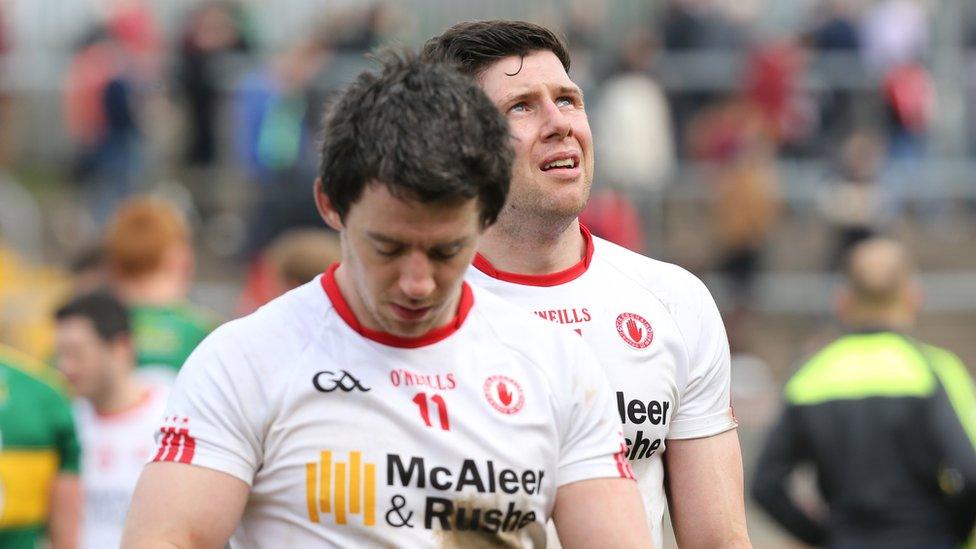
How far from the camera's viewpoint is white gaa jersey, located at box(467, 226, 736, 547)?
4211 mm

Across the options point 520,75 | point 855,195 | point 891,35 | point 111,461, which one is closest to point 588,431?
point 520,75

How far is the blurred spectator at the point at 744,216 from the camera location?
639 inches

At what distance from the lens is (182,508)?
338 cm

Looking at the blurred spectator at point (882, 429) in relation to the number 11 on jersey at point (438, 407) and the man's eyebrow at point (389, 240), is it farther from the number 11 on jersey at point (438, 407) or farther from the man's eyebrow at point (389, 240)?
the man's eyebrow at point (389, 240)

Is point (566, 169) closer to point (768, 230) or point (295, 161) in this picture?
point (295, 161)

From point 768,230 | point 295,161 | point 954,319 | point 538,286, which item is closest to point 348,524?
point 538,286

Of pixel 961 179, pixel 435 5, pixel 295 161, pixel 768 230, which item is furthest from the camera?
pixel 435 5

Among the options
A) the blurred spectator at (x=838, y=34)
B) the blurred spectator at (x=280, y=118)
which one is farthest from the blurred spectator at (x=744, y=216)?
the blurred spectator at (x=280, y=118)

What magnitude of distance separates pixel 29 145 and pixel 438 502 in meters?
16.7

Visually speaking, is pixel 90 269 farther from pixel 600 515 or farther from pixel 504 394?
pixel 600 515

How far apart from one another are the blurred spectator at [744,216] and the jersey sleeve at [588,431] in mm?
12536

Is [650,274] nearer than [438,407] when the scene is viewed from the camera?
No

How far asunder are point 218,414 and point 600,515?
2.61ft

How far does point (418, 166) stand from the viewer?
3371 millimetres
